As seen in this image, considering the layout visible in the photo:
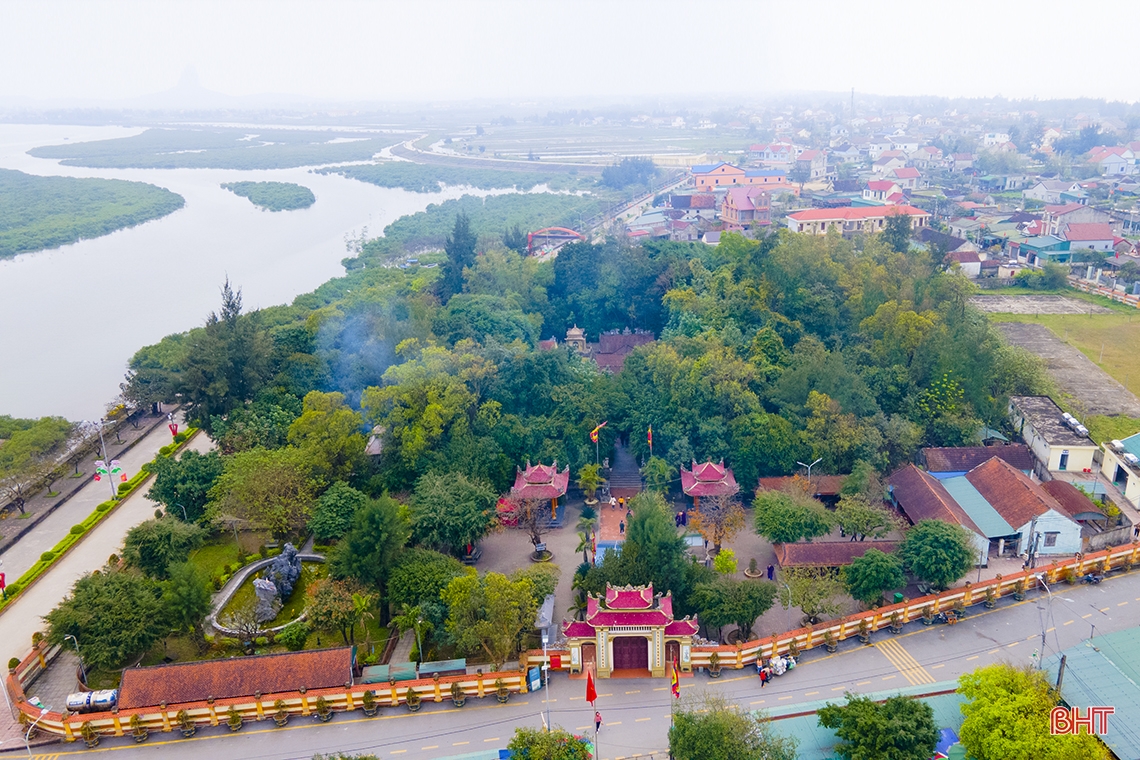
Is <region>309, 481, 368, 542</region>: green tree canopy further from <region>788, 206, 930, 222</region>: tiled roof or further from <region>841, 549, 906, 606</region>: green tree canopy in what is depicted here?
<region>788, 206, 930, 222</region>: tiled roof

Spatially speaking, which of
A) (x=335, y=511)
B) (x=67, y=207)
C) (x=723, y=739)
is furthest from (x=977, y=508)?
(x=67, y=207)

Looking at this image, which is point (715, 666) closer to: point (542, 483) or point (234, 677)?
point (542, 483)

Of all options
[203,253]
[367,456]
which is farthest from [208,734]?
[203,253]

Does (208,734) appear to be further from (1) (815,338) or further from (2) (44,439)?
(1) (815,338)

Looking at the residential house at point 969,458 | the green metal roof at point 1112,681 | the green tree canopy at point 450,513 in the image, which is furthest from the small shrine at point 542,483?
the green metal roof at point 1112,681

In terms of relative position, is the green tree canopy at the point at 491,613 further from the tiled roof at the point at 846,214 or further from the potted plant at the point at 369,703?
the tiled roof at the point at 846,214

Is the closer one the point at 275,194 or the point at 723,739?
the point at 723,739

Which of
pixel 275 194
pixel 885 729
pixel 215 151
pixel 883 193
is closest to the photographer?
pixel 885 729
